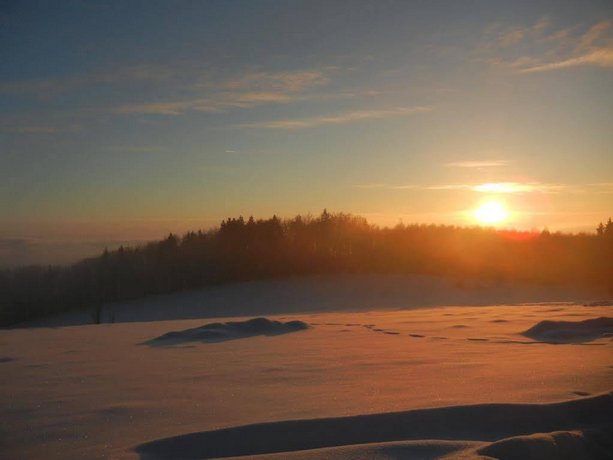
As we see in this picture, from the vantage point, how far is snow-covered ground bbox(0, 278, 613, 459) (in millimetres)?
3115

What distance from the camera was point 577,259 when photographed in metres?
31.3

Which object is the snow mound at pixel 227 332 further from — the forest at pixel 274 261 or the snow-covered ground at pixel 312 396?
the forest at pixel 274 261

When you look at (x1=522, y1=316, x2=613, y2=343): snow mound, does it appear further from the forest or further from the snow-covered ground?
the forest

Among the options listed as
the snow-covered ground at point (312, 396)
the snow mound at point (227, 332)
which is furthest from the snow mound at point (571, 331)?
the snow mound at point (227, 332)

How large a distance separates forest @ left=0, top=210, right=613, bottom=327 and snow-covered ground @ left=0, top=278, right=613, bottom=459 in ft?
79.9

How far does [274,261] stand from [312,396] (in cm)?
2824

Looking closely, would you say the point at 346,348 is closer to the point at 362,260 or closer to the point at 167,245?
the point at 362,260

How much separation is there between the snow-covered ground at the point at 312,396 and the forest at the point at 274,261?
24.3m

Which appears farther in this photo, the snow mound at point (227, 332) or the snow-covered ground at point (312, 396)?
the snow mound at point (227, 332)

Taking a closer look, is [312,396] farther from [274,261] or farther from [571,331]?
[274,261]

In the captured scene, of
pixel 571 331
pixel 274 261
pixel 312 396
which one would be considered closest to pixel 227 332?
pixel 571 331

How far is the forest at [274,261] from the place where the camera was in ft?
102

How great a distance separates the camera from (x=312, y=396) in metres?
4.11

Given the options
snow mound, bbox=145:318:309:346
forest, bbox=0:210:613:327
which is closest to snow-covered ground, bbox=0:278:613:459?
snow mound, bbox=145:318:309:346
